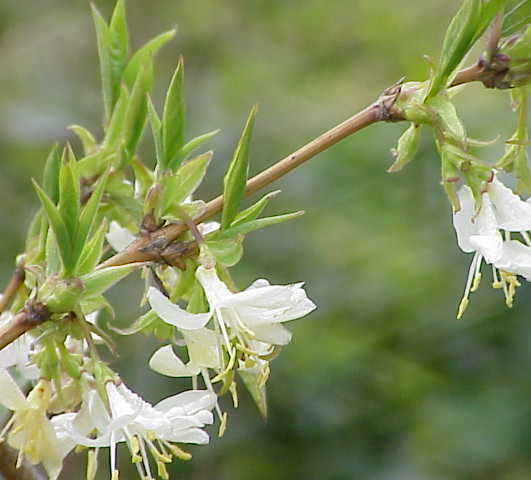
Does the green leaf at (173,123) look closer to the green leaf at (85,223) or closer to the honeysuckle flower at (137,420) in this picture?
the green leaf at (85,223)

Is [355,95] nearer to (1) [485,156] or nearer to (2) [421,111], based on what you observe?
(1) [485,156]

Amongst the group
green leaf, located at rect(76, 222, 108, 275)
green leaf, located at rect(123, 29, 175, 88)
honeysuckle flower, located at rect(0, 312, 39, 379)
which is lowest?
honeysuckle flower, located at rect(0, 312, 39, 379)

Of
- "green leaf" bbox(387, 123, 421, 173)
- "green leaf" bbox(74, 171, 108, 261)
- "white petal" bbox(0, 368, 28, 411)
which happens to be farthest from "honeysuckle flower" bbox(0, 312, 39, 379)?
"green leaf" bbox(387, 123, 421, 173)

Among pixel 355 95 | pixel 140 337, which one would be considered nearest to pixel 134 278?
pixel 140 337

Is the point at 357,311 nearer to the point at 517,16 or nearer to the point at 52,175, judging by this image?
the point at 52,175

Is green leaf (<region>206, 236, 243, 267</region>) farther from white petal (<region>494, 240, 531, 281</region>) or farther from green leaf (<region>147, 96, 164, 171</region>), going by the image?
white petal (<region>494, 240, 531, 281</region>)

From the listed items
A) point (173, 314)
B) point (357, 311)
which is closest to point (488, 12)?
point (173, 314)
